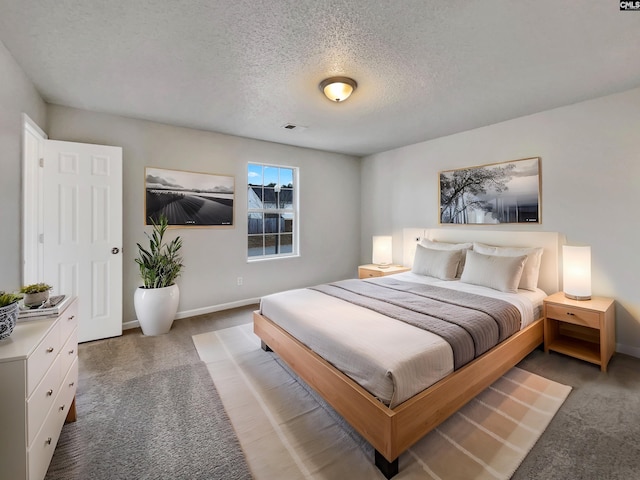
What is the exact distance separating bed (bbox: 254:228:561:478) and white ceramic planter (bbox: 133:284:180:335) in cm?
115

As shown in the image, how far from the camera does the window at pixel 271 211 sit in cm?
435

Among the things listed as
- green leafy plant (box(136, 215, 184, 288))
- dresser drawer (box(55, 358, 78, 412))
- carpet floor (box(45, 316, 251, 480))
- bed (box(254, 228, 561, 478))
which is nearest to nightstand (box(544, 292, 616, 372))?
bed (box(254, 228, 561, 478))

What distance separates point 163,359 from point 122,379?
0.37 m

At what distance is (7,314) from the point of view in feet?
4.12

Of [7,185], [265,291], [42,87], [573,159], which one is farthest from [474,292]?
[42,87]

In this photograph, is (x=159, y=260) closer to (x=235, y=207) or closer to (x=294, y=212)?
(x=235, y=207)

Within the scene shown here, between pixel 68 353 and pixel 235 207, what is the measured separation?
2649 millimetres

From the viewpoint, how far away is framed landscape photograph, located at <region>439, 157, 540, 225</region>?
3225mm

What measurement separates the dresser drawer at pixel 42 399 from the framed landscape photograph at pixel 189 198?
229 cm

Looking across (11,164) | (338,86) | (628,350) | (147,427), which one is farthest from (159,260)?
(628,350)

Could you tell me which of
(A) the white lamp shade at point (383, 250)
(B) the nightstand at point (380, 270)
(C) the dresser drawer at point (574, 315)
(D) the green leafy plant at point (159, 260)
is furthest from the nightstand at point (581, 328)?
(D) the green leafy plant at point (159, 260)

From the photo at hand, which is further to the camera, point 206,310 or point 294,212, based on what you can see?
point 294,212

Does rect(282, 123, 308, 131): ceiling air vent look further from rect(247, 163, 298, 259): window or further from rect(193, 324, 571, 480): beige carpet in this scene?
rect(193, 324, 571, 480): beige carpet

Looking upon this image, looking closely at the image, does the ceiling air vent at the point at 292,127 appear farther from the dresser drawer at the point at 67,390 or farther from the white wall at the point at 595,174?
the dresser drawer at the point at 67,390
